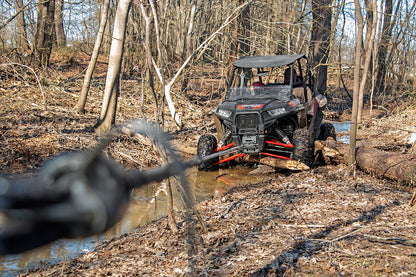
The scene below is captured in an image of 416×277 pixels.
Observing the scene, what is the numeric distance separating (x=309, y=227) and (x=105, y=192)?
3.84 metres

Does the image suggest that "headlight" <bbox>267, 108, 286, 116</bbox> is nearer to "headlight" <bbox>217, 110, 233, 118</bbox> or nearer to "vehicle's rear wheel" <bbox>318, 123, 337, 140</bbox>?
"headlight" <bbox>217, 110, 233, 118</bbox>

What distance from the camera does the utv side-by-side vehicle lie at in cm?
732

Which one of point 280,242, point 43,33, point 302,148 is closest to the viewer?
point 280,242

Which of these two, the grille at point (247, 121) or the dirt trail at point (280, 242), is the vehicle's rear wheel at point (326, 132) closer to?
the grille at point (247, 121)

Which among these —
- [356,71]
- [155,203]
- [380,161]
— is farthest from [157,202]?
[380,161]

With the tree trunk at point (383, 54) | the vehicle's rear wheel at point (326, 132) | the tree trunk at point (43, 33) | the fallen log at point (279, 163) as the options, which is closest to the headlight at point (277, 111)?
the fallen log at point (279, 163)

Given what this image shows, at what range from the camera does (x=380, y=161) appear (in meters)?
6.84

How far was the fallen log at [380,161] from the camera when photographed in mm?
6281

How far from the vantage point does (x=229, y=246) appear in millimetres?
3703

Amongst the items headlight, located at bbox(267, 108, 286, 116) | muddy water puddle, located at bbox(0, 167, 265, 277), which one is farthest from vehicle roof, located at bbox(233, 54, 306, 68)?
muddy water puddle, located at bbox(0, 167, 265, 277)

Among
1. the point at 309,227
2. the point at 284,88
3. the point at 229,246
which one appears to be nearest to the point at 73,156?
the point at 229,246

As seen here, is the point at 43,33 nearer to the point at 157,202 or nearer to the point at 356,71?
the point at 157,202

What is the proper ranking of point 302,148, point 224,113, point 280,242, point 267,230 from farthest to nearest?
point 224,113 < point 302,148 < point 267,230 < point 280,242

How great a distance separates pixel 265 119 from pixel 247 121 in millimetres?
365
